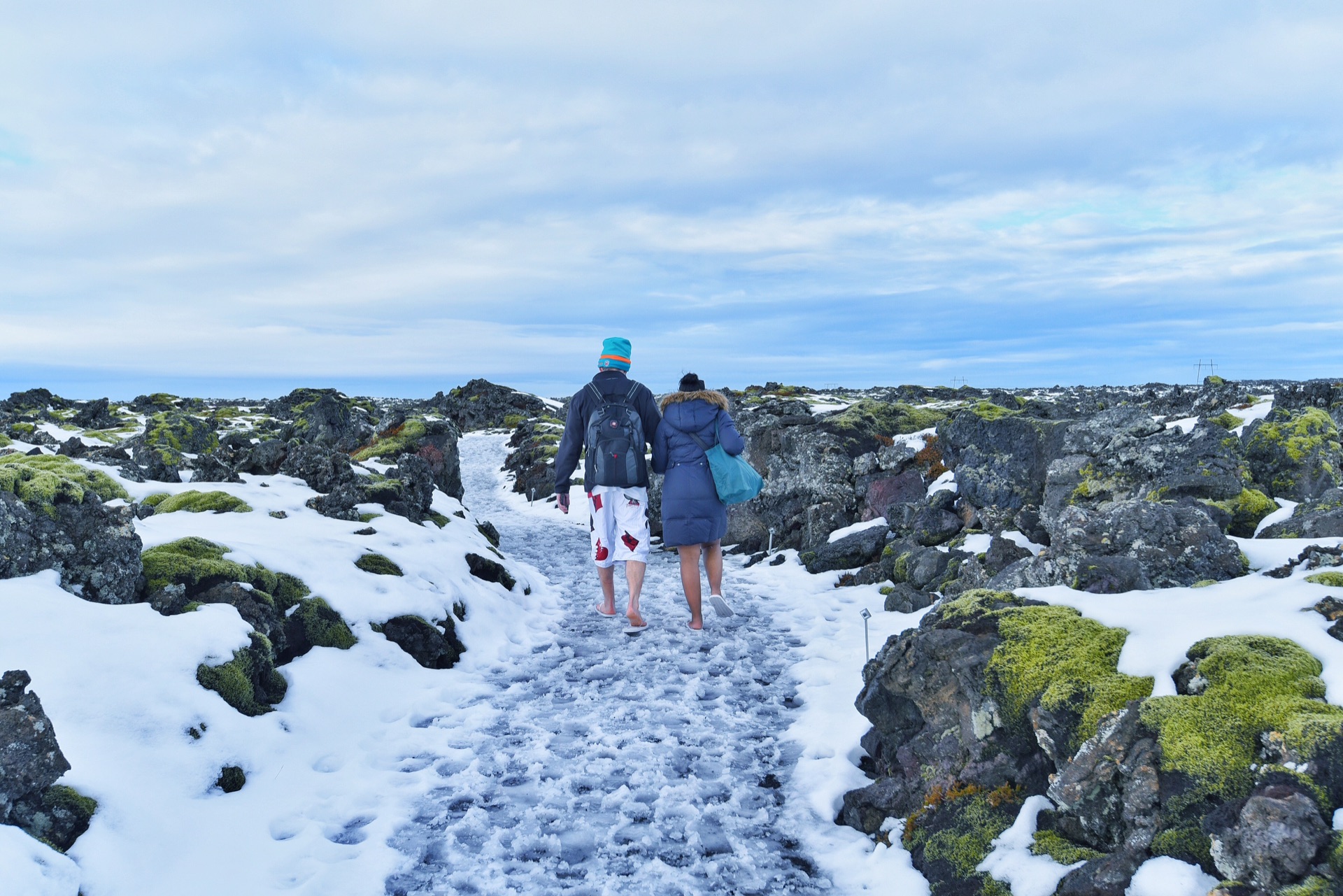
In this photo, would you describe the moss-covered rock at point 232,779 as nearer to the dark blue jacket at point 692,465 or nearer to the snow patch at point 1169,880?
the dark blue jacket at point 692,465

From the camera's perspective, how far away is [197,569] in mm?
8102

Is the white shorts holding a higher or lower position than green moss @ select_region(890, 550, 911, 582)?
higher

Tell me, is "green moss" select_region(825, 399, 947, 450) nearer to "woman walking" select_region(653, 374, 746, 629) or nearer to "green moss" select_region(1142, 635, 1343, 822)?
"woman walking" select_region(653, 374, 746, 629)

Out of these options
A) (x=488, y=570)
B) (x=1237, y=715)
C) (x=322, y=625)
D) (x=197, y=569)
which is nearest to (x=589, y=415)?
(x=488, y=570)

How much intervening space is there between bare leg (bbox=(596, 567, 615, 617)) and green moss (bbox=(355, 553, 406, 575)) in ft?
9.52

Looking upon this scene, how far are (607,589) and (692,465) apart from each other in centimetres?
254

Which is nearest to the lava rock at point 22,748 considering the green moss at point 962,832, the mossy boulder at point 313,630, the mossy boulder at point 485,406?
the mossy boulder at point 313,630

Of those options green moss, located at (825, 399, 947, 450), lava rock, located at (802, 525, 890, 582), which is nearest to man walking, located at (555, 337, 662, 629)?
lava rock, located at (802, 525, 890, 582)

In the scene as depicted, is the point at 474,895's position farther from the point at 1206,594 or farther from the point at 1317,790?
the point at 1206,594

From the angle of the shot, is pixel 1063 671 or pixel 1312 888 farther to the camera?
pixel 1063 671

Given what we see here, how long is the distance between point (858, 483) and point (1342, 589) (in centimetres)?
1146

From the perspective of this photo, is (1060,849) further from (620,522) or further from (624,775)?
(620,522)

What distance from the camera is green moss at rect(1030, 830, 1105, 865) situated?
13.8 ft

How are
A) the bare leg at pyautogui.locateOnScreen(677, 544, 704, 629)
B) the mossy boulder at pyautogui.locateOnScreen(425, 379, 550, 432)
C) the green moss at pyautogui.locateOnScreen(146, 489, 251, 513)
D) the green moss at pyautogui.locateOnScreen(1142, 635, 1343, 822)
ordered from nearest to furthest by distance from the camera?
1. the green moss at pyautogui.locateOnScreen(1142, 635, 1343, 822)
2. the bare leg at pyautogui.locateOnScreen(677, 544, 704, 629)
3. the green moss at pyautogui.locateOnScreen(146, 489, 251, 513)
4. the mossy boulder at pyautogui.locateOnScreen(425, 379, 550, 432)
